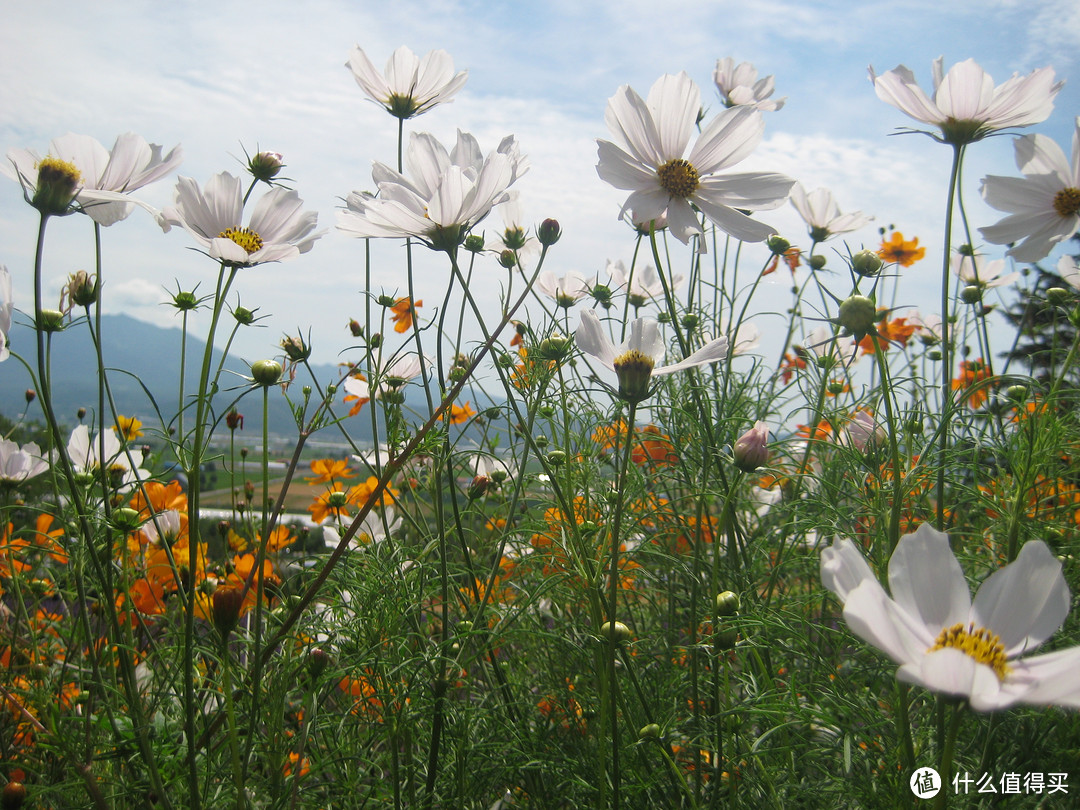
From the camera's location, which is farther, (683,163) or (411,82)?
(411,82)

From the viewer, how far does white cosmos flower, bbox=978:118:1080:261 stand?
813 millimetres

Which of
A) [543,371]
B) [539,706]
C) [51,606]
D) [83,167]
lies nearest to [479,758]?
[539,706]

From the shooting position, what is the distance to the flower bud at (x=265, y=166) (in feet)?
2.82

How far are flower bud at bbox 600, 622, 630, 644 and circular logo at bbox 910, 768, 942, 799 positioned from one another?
9.9 inches

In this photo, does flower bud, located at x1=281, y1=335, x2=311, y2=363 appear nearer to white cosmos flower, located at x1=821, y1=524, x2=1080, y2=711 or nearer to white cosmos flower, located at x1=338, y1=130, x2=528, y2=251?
white cosmos flower, located at x1=338, y1=130, x2=528, y2=251

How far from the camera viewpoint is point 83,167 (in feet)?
2.48

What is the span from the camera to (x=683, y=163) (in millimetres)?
865

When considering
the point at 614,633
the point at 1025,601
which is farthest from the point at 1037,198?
the point at 614,633

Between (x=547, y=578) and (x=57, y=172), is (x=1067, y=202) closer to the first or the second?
(x=547, y=578)

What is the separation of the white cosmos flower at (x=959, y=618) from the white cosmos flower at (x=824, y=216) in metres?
1.12

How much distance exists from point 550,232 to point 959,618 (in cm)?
74

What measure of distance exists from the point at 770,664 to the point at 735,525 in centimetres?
19

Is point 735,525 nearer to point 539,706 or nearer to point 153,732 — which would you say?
point 539,706

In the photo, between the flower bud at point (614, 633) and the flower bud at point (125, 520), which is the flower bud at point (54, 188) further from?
the flower bud at point (614, 633)
